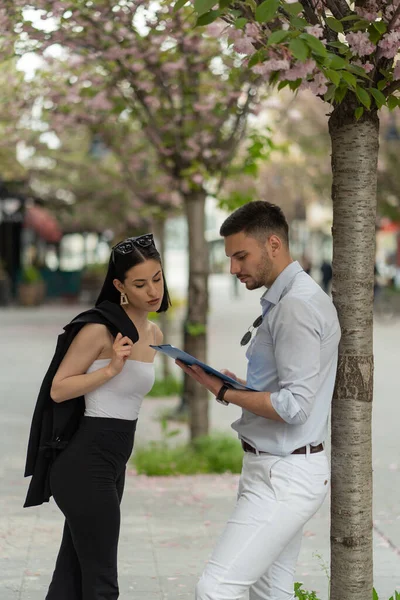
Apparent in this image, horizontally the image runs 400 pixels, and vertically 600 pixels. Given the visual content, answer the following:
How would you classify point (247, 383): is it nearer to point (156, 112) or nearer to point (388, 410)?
point (156, 112)

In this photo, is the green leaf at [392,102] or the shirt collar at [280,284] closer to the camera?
the shirt collar at [280,284]

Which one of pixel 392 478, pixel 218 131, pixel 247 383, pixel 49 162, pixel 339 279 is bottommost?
pixel 392 478

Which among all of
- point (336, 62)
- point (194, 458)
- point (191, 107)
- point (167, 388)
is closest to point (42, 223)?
point (167, 388)

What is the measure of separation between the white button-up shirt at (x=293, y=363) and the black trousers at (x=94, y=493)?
1.67 ft

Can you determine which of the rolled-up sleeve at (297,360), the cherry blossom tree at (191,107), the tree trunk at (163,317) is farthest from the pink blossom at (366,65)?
the tree trunk at (163,317)

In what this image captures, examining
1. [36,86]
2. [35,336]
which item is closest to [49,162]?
[35,336]

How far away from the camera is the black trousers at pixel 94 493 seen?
150 inches

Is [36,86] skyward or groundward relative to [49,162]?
groundward

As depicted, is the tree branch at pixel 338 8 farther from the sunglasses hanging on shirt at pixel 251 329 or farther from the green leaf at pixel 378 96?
the sunglasses hanging on shirt at pixel 251 329

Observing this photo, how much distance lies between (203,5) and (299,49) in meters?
0.32

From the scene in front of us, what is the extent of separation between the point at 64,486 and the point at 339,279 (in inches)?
47.8

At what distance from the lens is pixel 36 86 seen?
37.6 ft

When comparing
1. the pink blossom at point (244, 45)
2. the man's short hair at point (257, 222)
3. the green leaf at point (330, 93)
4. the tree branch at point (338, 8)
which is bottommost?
the man's short hair at point (257, 222)

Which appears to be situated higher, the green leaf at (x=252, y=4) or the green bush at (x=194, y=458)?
the green leaf at (x=252, y=4)
